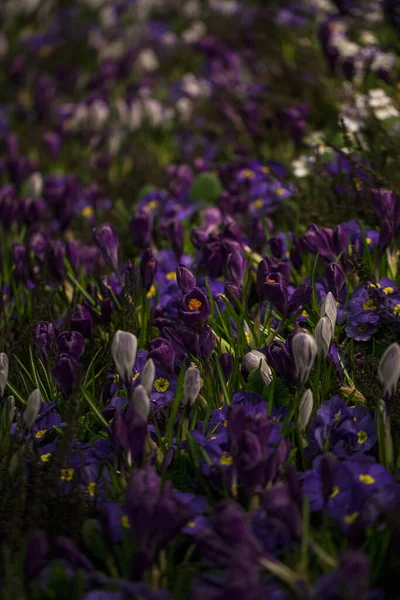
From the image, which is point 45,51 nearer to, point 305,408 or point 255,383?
point 255,383

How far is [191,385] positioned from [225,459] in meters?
0.30

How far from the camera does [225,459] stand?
2615 mm

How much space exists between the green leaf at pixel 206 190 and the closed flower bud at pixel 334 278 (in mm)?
2148

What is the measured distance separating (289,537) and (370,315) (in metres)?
1.33

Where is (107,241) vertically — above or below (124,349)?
below

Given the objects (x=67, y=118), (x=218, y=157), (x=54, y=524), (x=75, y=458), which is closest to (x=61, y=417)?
(x=75, y=458)

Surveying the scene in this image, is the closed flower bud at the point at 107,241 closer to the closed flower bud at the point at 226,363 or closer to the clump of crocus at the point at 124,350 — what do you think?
the closed flower bud at the point at 226,363

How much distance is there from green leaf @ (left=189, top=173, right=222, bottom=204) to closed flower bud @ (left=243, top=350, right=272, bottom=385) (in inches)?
95.4

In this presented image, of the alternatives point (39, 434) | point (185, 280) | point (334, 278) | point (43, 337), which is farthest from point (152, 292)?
point (39, 434)

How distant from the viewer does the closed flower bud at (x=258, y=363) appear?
301 cm

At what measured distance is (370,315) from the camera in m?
3.26

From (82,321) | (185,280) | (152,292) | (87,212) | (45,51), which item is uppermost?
(185,280)

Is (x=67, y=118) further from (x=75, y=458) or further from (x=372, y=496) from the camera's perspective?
(x=372, y=496)

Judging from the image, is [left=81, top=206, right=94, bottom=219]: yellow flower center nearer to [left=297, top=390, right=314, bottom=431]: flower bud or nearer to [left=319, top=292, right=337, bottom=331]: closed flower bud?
[left=319, top=292, right=337, bottom=331]: closed flower bud
